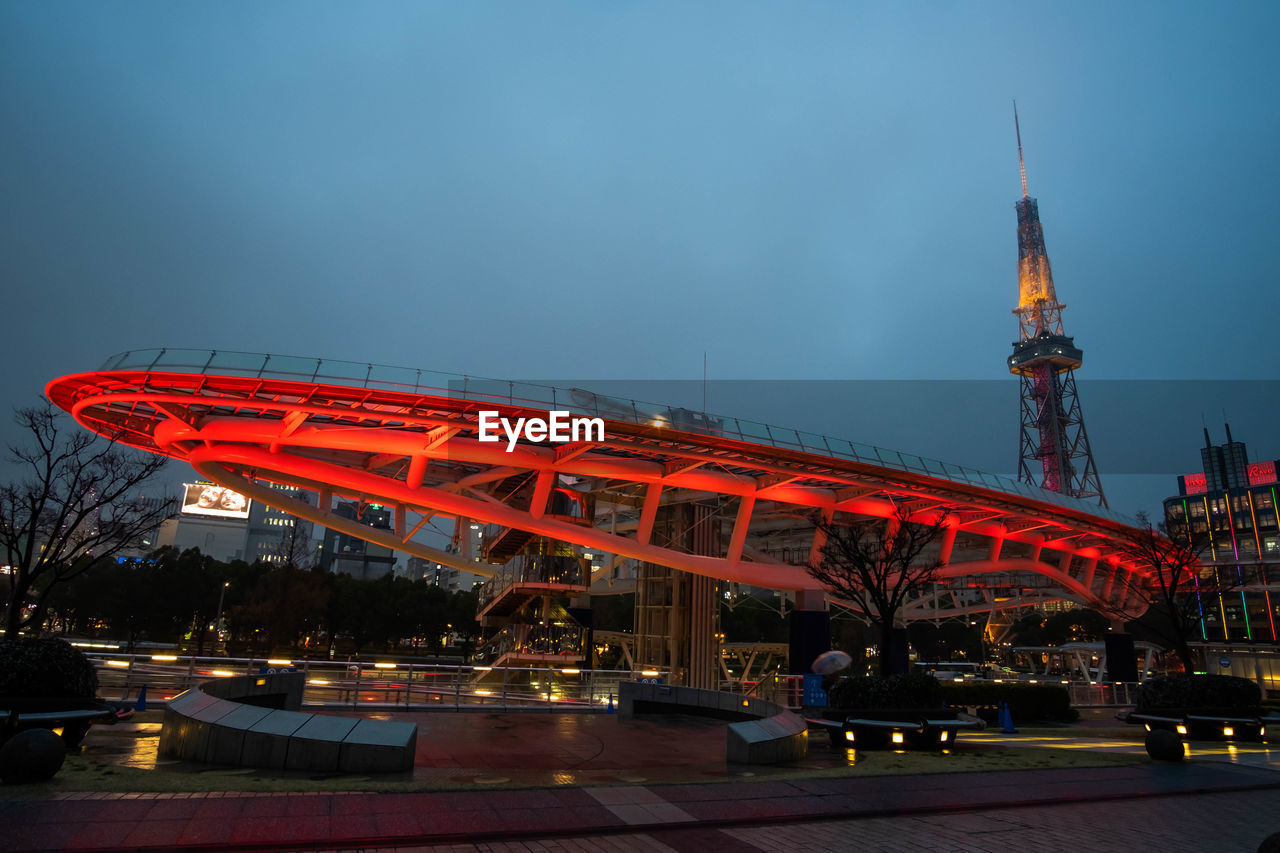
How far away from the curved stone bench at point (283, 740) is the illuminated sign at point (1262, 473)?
12247cm

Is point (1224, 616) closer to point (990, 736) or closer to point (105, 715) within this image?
point (990, 736)

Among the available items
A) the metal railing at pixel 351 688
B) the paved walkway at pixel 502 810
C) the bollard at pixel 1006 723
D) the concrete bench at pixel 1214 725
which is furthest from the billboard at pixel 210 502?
the concrete bench at pixel 1214 725

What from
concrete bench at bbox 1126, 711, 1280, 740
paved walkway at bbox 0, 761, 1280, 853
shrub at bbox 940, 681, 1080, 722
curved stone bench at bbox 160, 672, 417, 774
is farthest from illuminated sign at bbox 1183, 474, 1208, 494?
curved stone bench at bbox 160, 672, 417, 774

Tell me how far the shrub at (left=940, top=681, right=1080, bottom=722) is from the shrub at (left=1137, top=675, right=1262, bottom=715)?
7960 mm

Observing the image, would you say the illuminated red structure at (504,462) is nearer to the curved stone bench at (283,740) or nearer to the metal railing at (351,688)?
the metal railing at (351,688)

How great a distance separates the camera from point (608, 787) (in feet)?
31.4

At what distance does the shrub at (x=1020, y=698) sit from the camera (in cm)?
2695

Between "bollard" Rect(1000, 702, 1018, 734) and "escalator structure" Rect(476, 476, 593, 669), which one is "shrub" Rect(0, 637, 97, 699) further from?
"escalator structure" Rect(476, 476, 593, 669)

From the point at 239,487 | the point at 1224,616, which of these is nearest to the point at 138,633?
the point at 239,487

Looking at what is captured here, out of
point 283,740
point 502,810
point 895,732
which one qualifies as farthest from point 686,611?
point 502,810

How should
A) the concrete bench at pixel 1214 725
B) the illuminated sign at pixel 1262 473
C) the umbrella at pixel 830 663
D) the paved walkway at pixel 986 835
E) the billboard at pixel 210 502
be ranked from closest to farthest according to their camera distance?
the paved walkway at pixel 986 835 → the concrete bench at pixel 1214 725 → the umbrella at pixel 830 663 → the illuminated sign at pixel 1262 473 → the billboard at pixel 210 502

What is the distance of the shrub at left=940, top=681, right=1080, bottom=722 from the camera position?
2695 cm

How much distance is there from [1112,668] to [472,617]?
2181 inches

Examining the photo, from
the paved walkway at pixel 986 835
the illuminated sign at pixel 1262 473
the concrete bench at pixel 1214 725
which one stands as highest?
the illuminated sign at pixel 1262 473
